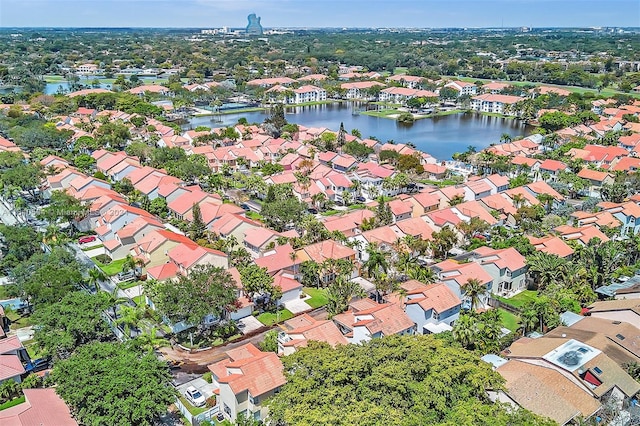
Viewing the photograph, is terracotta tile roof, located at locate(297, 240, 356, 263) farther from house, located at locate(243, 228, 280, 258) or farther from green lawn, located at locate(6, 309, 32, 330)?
green lawn, located at locate(6, 309, 32, 330)

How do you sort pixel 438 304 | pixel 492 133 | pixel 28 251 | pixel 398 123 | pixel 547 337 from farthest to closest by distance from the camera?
pixel 398 123
pixel 492 133
pixel 28 251
pixel 438 304
pixel 547 337

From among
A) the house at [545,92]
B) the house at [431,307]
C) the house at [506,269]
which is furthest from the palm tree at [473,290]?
the house at [545,92]

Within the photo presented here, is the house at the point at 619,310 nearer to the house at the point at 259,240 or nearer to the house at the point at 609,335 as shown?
the house at the point at 609,335

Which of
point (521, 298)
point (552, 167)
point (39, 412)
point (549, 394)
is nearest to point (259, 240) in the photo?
point (521, 298)

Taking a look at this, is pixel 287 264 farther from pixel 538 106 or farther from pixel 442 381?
pixel 538 106

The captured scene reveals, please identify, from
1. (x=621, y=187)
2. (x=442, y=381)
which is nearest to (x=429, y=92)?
(x=621, y=187)

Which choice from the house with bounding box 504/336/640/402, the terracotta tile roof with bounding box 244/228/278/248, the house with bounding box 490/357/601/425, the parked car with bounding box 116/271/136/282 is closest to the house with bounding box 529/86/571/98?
the terracotta tile roof with bounding box 244/228/278/248

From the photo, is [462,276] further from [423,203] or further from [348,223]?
[423,203]
